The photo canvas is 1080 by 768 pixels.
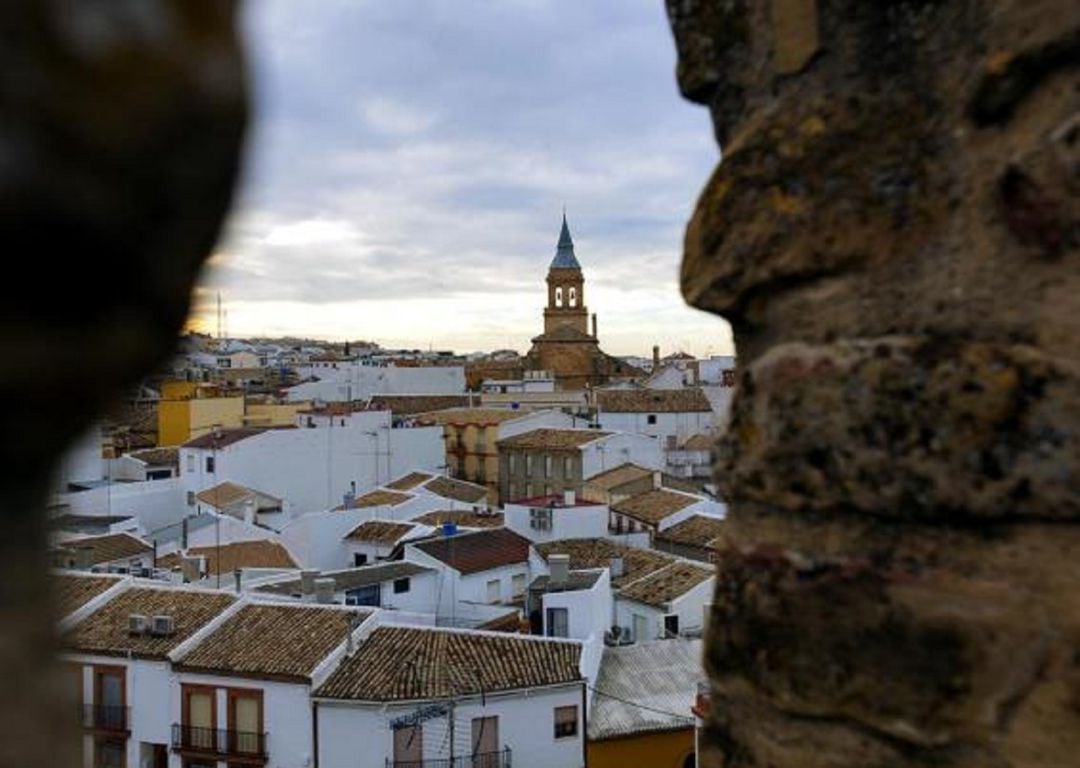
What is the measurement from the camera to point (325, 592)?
21031 mm

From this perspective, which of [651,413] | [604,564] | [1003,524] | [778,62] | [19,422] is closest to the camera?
[19,422]

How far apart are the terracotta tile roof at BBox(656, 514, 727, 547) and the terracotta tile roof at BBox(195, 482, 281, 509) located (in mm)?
11028

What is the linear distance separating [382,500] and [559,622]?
445 inches

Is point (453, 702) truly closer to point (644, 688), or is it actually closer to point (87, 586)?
point (644, 688)

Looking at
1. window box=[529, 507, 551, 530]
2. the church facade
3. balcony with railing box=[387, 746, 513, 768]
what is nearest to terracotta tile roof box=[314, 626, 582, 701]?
balcony with railing box=[387, 746, 513, 768]

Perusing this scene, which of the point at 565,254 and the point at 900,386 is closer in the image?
the point at 900,386

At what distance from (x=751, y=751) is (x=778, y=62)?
4.25 ft

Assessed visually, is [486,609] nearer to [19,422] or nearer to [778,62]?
[778,62]

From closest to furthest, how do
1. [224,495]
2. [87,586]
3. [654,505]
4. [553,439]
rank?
[87,586], [654,505], [224,495], [553,439]

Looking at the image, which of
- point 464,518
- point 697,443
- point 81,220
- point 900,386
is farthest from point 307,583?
point 81,220

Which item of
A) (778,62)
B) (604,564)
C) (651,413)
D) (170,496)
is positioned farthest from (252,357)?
(778,62)

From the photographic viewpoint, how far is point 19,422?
716 mm

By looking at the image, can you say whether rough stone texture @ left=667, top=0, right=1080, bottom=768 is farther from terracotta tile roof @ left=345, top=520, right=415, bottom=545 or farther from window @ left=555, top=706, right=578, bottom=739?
terracotta tile roof @ left=345, top=520, right=415, bottom=545

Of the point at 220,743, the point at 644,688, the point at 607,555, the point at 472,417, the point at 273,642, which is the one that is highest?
the point at 472,417
